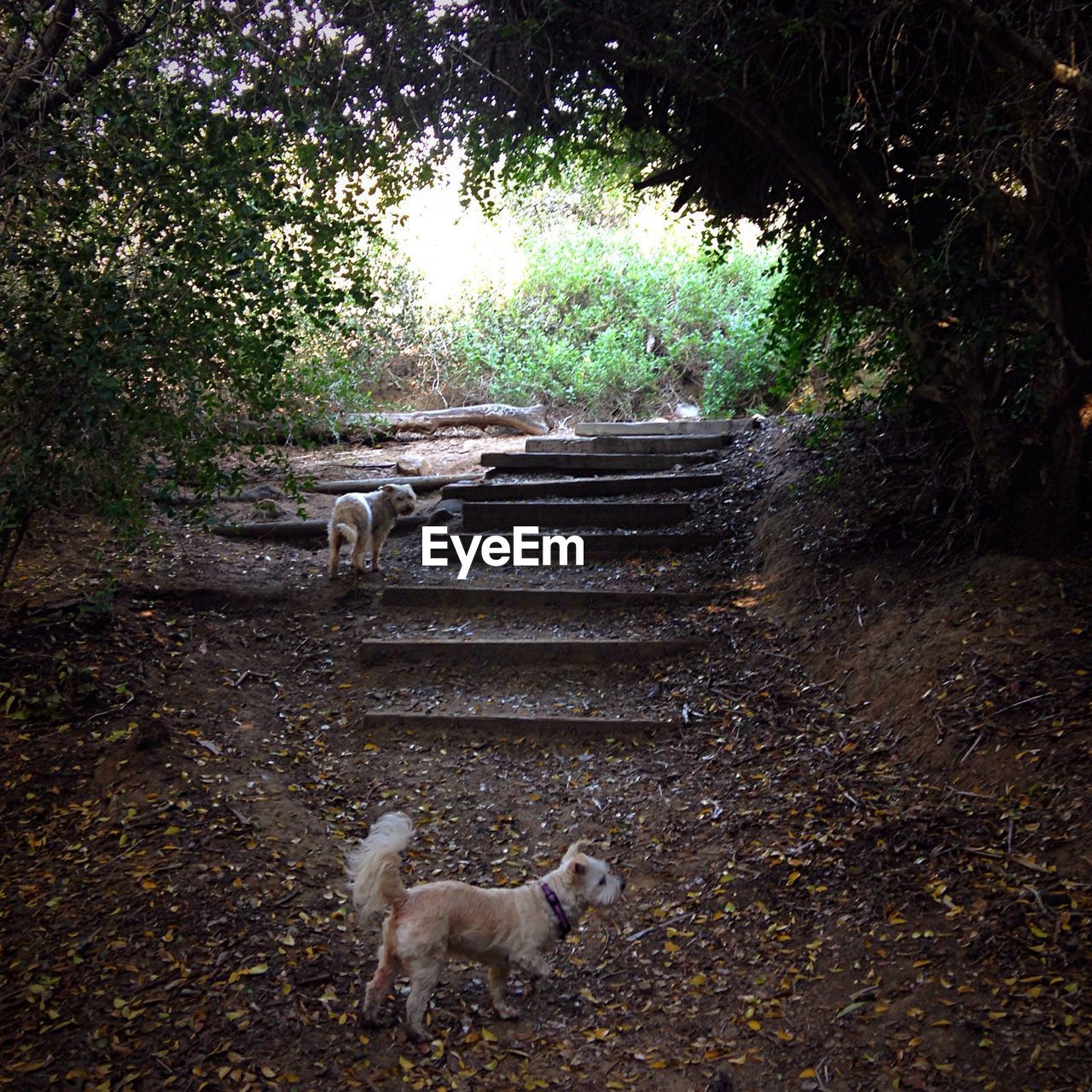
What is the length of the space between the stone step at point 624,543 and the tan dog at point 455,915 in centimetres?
497

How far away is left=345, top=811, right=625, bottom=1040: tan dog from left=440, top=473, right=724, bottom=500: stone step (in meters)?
6.13

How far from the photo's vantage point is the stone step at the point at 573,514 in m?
9.52

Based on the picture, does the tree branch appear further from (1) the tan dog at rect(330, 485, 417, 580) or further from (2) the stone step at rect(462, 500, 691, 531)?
(1) the tan dog at rect(330, 485, 417, 580)

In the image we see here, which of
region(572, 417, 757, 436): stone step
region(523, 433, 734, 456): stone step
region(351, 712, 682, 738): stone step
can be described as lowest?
region(351, 712, 682, 738): stone step

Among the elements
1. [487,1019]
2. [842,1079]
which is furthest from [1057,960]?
[487,1019]

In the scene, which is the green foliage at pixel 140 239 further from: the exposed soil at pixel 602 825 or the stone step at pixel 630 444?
the stone step at pixel 630 444

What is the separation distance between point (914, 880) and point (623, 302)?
1544 centimetres

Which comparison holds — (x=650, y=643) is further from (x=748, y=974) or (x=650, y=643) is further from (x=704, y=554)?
(x=748, y=974)

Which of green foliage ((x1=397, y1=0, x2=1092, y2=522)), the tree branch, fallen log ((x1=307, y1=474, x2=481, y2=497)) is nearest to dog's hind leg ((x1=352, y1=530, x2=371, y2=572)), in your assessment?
fallen log ((x1=307, y1=474, x2=481, y2=497))

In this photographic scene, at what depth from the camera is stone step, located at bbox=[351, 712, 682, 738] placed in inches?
259

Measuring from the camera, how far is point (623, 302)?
18734 millimetres

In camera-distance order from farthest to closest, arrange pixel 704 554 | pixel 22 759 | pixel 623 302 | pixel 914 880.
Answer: pixel 623 302 → pixel 704 554 → pixel 22 759 → pixel 914 880

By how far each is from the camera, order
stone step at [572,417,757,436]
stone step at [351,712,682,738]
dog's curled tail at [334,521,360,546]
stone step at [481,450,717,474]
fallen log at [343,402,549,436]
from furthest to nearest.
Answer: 1. fallen log at [343,402,549,436]
2. stone step at [572,417,757,436]
3. stone step at [481,450,717,474]
4. dog's curled tail at [334,521,360,546]
5. stone step at [351,712,682,738]

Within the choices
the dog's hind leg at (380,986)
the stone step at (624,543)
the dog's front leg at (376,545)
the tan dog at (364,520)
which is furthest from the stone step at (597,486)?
the dog's hind leg at (380,986)
